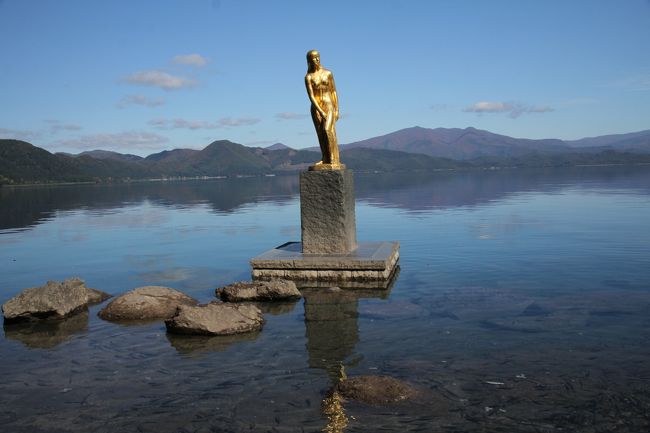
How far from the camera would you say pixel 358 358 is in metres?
7.83

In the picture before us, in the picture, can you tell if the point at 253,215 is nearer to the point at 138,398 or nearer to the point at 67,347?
the point at 67,347

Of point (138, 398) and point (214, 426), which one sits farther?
point (138, 398)

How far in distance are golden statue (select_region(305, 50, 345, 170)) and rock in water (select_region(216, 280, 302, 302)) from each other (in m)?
3.32

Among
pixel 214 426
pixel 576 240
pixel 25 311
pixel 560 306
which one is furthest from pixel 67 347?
pixel 576 240

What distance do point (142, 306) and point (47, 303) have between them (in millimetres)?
1679

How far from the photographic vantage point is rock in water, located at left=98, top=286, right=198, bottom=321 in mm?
10430

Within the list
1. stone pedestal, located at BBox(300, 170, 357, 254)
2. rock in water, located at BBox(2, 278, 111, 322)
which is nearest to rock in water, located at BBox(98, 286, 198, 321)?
rock in water, located at BBox(2, 278, 111, 322)

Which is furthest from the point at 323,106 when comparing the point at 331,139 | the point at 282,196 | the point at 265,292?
the point at 282,196

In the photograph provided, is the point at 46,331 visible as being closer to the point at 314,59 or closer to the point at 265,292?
the point at 265,292

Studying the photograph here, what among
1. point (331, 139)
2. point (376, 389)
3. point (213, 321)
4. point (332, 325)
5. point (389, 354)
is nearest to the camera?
point (376, 389)

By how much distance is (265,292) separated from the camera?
11391mm

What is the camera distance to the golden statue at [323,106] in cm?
1368

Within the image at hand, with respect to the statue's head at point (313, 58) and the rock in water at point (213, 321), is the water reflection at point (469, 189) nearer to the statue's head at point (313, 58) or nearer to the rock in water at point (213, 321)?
the statue's head at point (313, 58)

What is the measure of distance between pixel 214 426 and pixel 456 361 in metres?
3.24
